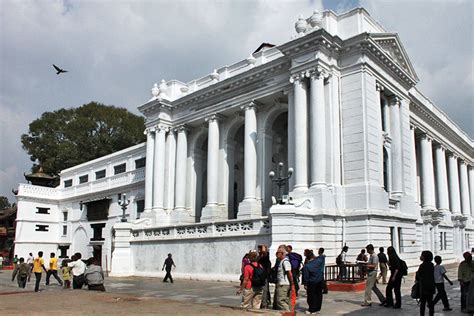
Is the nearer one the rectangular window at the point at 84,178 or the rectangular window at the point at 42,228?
the rectangular window at the point at 42,228

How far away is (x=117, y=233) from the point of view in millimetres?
30047

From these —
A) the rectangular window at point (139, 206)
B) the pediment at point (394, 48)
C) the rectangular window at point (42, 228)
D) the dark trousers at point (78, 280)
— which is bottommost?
the dark trousers at point (78, 280)

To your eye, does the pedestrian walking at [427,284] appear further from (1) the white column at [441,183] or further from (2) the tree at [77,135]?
(2) the tree at [77,135]

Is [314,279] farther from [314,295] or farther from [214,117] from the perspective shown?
[214,117]

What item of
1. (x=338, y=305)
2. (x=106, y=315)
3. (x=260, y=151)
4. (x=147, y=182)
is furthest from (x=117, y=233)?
(x=106, y=315)

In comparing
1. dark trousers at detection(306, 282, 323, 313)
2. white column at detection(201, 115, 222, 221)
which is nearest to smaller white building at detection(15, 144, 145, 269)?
white column at detection(201, 115, 222, 221)

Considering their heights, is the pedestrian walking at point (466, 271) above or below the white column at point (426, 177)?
below

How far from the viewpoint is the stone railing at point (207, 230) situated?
22370 millimetres

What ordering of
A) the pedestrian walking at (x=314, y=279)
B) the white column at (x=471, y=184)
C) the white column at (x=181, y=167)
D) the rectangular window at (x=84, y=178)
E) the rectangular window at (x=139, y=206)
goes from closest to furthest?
the pedestrian walking at (x=314, y=279) → the white column at (x=181, y=167) → the rectangular window at (x=139, y=206) → the rectangular window at (x=84, y=178) → the white column at (x=471, y=184)

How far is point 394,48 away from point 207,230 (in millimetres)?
16690

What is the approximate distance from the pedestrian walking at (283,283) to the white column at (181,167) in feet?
75.8

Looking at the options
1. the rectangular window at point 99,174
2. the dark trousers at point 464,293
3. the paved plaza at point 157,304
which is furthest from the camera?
the rectangular window at point 99,174

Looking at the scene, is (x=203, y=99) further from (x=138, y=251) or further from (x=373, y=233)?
(x=373, y=233)

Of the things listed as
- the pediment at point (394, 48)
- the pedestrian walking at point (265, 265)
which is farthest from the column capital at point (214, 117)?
the pedestrian walking at point (265, 265)
